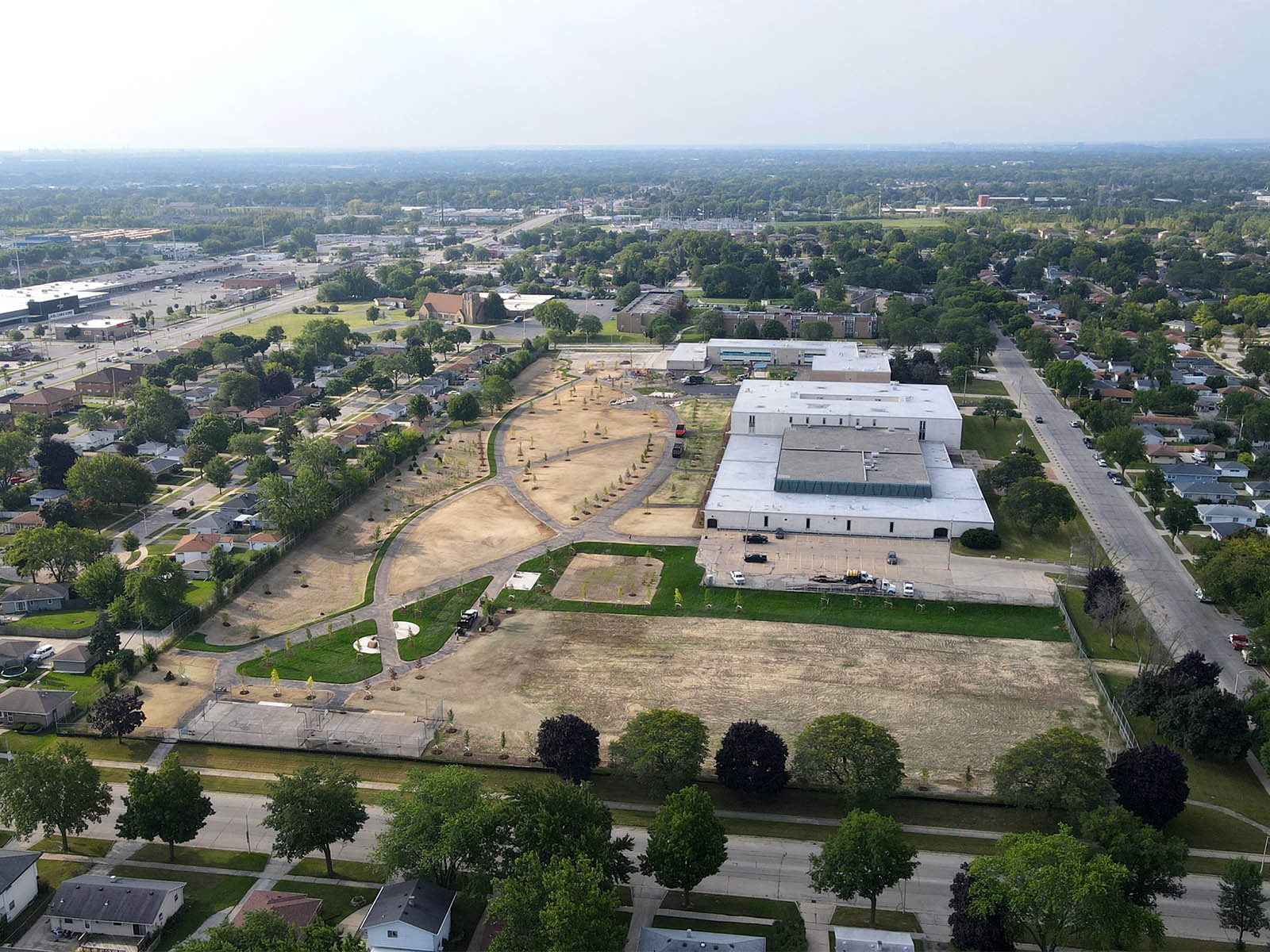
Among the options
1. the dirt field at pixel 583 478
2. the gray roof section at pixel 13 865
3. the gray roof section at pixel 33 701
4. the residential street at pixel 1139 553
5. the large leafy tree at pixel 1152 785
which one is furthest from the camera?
the dirt field at pixel 583 478

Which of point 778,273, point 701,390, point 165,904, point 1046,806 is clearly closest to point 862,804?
point 1046,806

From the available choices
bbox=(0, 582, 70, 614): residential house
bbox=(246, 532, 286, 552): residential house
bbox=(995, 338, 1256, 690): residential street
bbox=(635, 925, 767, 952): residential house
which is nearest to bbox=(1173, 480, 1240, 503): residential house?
bbox=(995, 338, 1256, 690): residential street

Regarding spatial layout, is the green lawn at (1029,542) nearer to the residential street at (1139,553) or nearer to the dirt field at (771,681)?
the residential street at (1139,553)

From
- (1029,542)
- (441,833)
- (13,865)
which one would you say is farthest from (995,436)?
(13,865)

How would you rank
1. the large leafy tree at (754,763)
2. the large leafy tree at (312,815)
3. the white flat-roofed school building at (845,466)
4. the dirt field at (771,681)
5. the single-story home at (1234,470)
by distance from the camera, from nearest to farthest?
1. the large leafy tree at (312,815)
2. the large leafy tree at (754,763)
3. the dirt field at (771,681)
4. the white flat-roofed school building at (845,466)
5. the single-story home at (1234,470)

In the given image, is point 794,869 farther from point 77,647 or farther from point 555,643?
point 77,647

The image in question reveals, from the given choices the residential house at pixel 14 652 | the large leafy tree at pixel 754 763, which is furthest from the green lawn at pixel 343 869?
the residential house at pixel 14 652

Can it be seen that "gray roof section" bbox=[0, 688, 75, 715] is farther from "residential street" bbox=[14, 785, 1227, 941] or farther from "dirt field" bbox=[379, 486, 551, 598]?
"dirt field" bbox=[379, 486, 551, 598]
